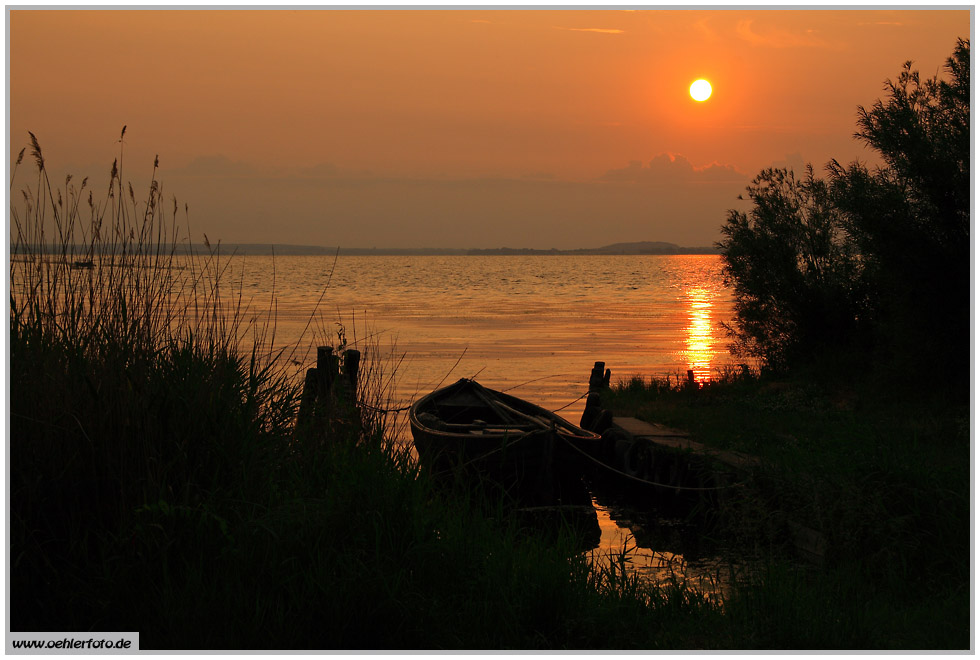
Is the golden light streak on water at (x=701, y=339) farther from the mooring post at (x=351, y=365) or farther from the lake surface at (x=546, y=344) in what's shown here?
the mooring post at (x=351, y=365)

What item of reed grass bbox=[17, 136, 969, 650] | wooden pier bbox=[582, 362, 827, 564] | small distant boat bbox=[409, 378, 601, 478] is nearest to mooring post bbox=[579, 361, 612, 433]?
wooden pier bbox=[582, 362, 827, 564]

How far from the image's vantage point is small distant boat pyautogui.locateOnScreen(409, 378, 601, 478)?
11039mm

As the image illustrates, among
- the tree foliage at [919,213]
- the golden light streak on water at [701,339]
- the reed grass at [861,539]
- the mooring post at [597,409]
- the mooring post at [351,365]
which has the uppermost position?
the tree foliage at [919,213]

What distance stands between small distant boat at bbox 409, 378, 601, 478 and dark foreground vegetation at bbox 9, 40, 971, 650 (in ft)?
13.0

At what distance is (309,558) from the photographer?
504 centimetres

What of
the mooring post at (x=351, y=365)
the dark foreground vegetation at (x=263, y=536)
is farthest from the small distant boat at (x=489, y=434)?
the dark foreground vegetation at (x=263, y=536)

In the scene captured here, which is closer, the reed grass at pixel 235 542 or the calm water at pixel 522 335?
the reed grass at pixel 235 542

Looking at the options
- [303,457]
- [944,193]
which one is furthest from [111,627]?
[944,193]

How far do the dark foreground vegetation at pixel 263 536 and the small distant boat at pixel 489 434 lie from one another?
397 centimetres

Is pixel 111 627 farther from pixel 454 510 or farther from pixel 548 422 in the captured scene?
pixel 548 422

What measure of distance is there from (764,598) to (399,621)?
235 centimetres

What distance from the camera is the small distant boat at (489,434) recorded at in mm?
11039

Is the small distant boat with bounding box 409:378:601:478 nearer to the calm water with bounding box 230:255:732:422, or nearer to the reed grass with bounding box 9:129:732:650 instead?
the calm water with bounding box 230:255:732:422

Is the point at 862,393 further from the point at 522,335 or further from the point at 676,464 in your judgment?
the point at 522,335
